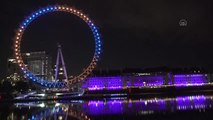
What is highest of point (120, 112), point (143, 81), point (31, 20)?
point (31, 20)

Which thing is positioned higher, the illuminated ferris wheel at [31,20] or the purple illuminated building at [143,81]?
the illuminated ferris wheel at [31,20]

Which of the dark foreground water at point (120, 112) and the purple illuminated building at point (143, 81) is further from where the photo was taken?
the purple illuminated building at point (143, 81)

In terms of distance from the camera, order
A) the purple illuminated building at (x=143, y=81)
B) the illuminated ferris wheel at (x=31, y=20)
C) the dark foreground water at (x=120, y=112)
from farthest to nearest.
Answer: the purple illuminated building at (x=143, y=81), the illuminated ferris wheel at (x=31, y=20), the dark foreground water at (x=120, y=112)

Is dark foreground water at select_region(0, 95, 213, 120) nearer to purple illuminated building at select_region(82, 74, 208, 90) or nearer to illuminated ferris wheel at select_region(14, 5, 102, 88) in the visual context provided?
illuminated ferris wheel at select_region(14, 5, 102, 88)

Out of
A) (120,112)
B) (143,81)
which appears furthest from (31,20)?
Result: (143,81)

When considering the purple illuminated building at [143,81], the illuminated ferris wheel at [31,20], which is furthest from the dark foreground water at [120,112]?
the purple illuminated building at [143,81]

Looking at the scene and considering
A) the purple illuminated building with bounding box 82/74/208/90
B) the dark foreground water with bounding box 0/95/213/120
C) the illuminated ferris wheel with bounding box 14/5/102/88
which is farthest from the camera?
the purple illuminated building with bounding box 82/74/208/90

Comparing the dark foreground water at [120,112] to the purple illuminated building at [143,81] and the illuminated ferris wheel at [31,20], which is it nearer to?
the illuminated ferris wheel at [31,20]

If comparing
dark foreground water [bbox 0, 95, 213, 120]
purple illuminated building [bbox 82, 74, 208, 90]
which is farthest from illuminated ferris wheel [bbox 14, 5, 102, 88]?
purple illuminated building [bbox 82, 74, 208, 90]

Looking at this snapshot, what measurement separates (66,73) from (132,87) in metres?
74.5

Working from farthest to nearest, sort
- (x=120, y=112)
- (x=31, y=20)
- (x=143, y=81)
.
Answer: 1. (x=143, y=81)
2. (x=31, y=20)
3. (x=120, y=112)

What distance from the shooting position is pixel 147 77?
144m

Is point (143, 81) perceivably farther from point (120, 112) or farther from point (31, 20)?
point (120, 112)

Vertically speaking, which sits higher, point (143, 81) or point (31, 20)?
point (31, 20)
